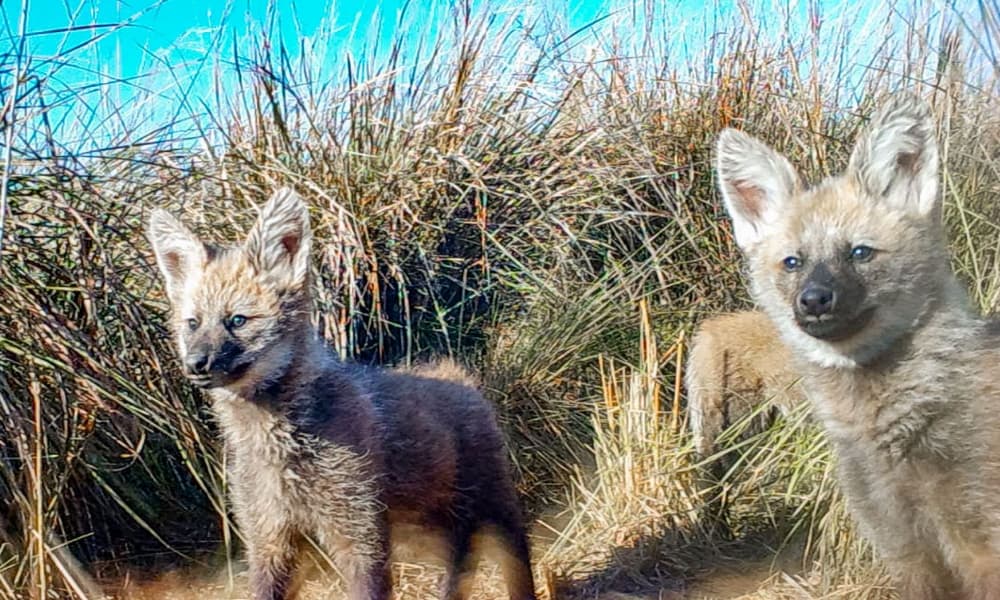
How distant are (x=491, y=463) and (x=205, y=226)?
1.47m

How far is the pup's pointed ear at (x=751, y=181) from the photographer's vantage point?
310 centimetres

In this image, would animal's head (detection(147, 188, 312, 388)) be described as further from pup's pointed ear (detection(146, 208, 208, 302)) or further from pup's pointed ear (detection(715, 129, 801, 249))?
pup's pointed ear (detection(715, 129, 801, 249))

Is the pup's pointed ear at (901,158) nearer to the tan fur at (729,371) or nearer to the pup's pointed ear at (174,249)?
the tan fur at (729,371)

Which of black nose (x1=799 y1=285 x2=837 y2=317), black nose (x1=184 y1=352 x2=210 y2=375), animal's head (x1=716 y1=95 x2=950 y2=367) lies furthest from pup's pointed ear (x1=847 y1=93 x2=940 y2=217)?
black nose (x1=184 y1=352 x2=210 y2=375)

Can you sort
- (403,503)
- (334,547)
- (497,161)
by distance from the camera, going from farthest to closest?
(497,161) → (403,503) → (334,547)

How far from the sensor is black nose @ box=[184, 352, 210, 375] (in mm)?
2898

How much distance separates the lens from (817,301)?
271 centimetres

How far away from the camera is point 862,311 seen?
280 centimetres

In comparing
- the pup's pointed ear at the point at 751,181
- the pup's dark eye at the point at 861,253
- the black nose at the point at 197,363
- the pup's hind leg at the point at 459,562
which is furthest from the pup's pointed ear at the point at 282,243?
the pup's dark eye at the point at 861,253

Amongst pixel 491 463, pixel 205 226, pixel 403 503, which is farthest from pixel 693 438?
pixel 205 226

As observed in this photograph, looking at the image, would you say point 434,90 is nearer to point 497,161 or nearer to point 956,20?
point 497,161

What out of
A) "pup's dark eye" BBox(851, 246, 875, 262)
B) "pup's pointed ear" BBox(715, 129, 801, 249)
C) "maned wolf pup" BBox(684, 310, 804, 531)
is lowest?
"maned wolf pup" BBox(684, 310, 804, 531)

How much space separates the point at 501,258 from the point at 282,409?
1.78m

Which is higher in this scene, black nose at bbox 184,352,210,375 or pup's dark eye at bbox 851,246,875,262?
pup's dark eye at bbox 851,246,875,262
